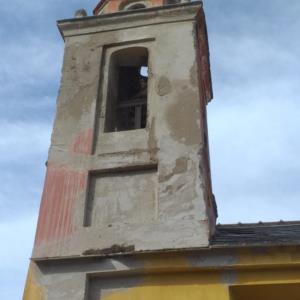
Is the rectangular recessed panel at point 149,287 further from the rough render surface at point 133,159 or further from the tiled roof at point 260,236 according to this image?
the tiled roof at point 260,236

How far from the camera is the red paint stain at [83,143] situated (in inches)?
324

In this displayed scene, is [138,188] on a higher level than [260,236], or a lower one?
higher

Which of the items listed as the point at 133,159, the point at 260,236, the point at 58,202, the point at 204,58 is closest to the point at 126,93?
the point at 204,58

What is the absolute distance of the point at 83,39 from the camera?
985 centimetres

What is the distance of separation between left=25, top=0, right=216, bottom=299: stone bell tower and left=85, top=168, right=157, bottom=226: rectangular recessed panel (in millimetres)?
14

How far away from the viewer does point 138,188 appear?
305 inches

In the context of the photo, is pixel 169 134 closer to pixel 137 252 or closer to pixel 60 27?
pixel 137 252

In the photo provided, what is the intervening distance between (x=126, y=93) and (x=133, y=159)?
2.44m

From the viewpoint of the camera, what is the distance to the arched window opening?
30.2ft

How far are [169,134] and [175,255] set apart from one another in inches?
78.0

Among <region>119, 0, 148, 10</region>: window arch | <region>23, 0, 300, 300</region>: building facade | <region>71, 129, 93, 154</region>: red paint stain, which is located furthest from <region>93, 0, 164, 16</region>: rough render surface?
<region>71, 129, 93, 154</region>: red paint stain

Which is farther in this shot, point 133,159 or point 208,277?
point 133,159

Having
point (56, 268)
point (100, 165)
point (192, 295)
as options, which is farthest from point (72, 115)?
point (192, 295)

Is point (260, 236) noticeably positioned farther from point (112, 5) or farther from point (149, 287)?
point (112, 5)
